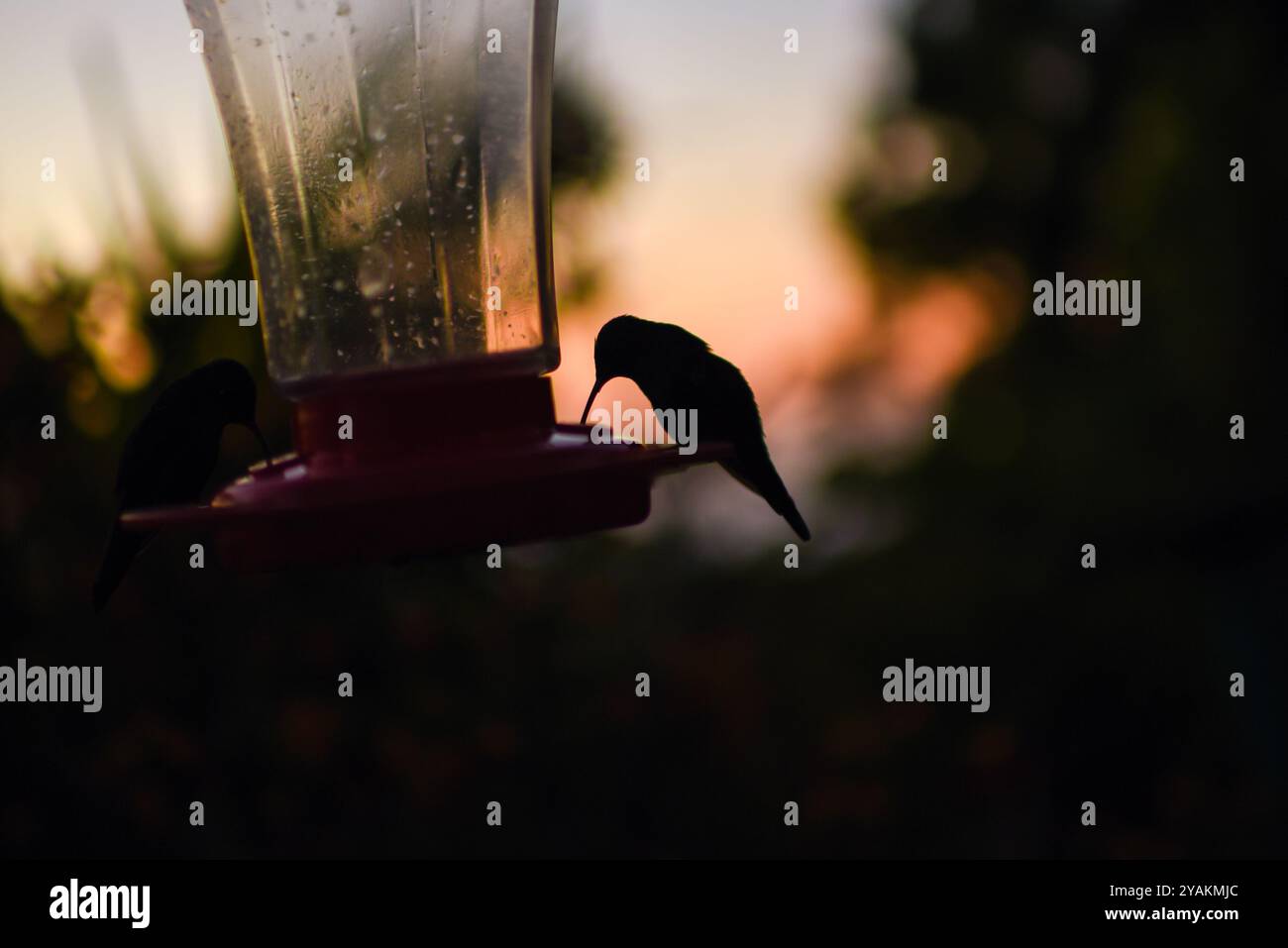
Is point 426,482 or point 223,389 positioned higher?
point 223,389

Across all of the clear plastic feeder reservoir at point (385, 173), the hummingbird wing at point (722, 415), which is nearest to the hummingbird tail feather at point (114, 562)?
the clear plastic feeder reservoir at point (385, 173)

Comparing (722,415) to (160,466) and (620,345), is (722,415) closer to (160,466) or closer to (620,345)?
(620,345)

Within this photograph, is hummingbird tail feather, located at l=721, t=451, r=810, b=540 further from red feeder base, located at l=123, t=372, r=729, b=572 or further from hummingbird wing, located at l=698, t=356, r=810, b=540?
red feeder base, located at l=123, t=372, r=729, b=572

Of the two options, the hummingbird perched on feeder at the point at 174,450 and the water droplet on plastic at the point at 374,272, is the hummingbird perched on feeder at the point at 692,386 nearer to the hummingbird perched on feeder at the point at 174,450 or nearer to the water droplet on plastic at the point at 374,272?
the water droplet on plastic at the point at 374,272

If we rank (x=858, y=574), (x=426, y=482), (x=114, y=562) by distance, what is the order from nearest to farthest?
(x=426, y=482) → (x=114, y=562) → (x=858, y=574)

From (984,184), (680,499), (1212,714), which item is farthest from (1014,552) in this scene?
(984,184)

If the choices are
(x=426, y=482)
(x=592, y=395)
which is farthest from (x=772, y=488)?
(x=426, y=482)
